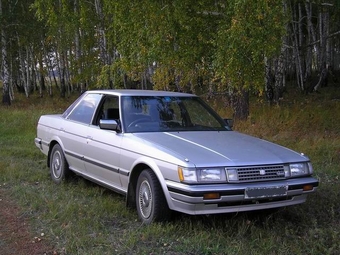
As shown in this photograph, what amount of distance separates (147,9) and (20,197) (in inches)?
245

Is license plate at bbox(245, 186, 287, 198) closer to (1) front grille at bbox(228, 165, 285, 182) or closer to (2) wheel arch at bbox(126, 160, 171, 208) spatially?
(1) front grille at bbox(228, 165, 285, 182)

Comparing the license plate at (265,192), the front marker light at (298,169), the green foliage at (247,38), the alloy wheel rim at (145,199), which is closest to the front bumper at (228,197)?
the license plate at (265,192)

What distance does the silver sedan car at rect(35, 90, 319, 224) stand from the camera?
487 cm

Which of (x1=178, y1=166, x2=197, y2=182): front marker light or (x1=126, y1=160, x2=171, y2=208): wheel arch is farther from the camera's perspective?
(x1=126, y1=160, x2=171, y2=208): wheel arch

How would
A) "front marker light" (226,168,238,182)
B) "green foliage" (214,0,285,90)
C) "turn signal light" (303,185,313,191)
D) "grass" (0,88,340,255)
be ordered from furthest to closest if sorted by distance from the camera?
1. "green foliage" (214,0,285,90)
2. "turn signal light" (303,185,313,191)
3. "front marker light" (226,168,238,182)
4. "grass" (0,88,340,255)

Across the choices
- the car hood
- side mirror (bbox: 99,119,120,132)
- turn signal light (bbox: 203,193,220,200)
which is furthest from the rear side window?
turn signal light (bbox: 203,193,220,200)

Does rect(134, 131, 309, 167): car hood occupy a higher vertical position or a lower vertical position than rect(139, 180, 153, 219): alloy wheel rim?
higher

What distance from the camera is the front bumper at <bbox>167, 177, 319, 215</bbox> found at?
4789mm

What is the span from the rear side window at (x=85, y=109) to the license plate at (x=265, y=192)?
294cm

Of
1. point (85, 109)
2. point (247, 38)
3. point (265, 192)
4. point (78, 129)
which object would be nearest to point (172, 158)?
point (265, 192)

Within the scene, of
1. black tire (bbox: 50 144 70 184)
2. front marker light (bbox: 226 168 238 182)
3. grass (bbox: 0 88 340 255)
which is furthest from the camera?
black tire (bbox: 50 144 70 184)

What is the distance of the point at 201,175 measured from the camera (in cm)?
484

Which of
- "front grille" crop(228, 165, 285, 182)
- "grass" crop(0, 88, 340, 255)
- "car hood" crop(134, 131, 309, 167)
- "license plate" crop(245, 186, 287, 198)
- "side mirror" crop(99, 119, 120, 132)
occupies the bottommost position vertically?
"grass" crop(0, 88, 340, 255)

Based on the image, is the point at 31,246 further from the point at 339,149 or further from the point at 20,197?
the point at 339,149
